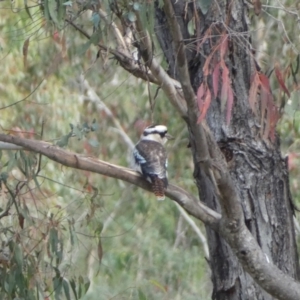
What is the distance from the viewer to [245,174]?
3.93 metres

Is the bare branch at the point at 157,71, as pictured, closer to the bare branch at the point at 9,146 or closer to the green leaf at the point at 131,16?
the green leaf at the point at 131,16

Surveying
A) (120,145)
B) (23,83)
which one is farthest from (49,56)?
(120,145)

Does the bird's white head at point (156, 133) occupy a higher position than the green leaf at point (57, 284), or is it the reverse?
the bird's white head at point (156, 133)

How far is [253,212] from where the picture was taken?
12.9 ft

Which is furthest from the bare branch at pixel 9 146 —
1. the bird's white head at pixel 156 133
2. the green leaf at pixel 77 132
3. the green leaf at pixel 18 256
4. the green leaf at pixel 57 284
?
the bird's white head at pixel 156 133

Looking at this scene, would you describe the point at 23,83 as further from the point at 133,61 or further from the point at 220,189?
the point at 220,189

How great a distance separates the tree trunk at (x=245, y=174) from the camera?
12.8 feet

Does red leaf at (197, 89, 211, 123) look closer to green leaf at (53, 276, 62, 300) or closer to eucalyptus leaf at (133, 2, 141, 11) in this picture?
eucalyptus leaf at (133, 2, 141, 11)

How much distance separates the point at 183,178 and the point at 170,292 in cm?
104

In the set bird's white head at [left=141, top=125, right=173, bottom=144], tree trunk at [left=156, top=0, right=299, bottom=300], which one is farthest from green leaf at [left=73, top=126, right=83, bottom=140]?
bird's white head at [left=141, top=125, right=173, bottom=144]

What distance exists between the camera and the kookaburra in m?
4.08

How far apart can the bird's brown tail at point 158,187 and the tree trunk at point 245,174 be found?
0.61 ft

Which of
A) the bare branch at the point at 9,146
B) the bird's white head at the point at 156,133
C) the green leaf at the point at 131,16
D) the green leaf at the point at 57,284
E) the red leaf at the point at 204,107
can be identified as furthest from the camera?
the bird's white head at the point at 156,133

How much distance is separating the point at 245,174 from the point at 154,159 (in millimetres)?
852
